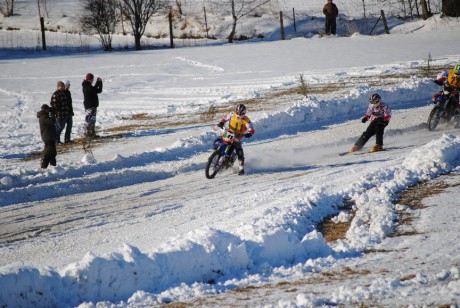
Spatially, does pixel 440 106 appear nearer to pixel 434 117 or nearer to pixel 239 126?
pixel 434 117

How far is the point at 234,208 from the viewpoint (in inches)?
395

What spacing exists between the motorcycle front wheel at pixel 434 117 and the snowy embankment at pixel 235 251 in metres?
4.28

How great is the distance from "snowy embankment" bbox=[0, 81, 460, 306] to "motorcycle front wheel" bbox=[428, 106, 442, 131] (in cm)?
428

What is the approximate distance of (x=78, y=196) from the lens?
11828 millimetres

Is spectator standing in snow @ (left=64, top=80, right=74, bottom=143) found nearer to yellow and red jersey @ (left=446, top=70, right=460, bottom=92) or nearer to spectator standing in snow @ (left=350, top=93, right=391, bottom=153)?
spectator standing in snow @ (left=350, top=93, right=391, bottom=153)

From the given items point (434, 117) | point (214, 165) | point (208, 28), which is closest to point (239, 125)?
point (214, 165)

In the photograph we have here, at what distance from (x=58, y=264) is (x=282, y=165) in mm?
7662

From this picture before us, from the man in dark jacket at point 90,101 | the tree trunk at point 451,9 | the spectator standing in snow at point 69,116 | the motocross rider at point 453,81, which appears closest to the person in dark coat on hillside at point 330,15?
the tree trunk at point 451,9

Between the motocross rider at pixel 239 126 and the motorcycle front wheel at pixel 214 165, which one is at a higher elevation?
the motocross rider at pixel 239 126

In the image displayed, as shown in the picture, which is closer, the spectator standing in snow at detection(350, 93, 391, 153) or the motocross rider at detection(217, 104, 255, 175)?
the motocross rider at detection(217, 104, 255, 175)

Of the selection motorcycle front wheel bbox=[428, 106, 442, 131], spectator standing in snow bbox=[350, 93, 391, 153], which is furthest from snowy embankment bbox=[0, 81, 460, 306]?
motorcycle front wheel bbox=[428, 106, 442, 131]

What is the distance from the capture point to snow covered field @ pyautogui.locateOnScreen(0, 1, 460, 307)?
584 cm

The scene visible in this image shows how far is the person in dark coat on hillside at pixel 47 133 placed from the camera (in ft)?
44.3

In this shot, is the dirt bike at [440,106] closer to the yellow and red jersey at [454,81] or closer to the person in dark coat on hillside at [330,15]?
the yellow and red jersey at [454,81]
